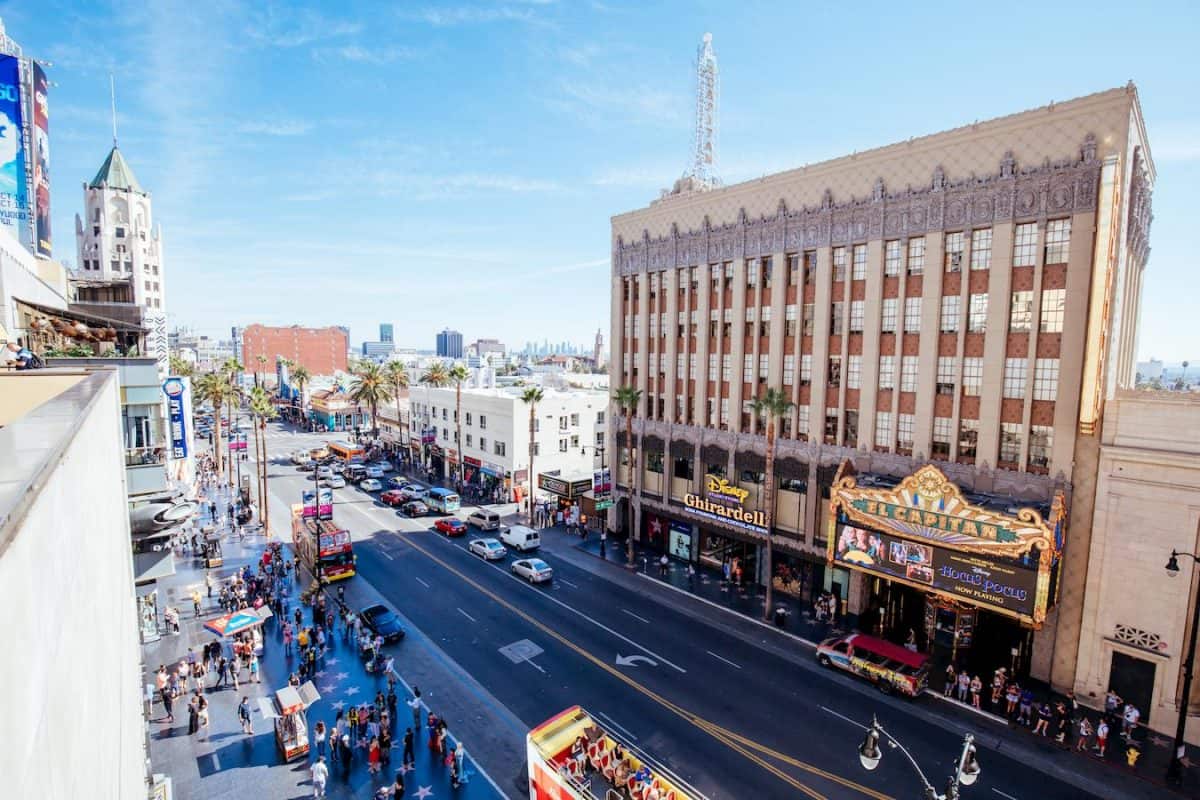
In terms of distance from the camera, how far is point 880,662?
92.3 ft

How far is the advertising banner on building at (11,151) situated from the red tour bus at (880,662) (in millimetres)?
44883

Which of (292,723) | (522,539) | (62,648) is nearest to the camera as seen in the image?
(62,648)

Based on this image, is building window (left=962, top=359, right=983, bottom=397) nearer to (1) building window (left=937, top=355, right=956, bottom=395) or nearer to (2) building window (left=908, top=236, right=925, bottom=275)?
(1) building window (left=937, top=355, right=956, bottom=395)

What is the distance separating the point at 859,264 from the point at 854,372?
20.9 ft

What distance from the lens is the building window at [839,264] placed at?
35.8m

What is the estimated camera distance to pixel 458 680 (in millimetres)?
27844

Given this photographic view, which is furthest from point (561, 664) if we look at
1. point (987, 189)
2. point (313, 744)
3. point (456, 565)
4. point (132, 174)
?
point (132, 174)

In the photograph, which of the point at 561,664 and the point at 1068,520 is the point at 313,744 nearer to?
the point at 561,664

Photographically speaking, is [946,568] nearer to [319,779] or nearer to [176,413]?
[319,779]

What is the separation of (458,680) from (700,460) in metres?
22.6

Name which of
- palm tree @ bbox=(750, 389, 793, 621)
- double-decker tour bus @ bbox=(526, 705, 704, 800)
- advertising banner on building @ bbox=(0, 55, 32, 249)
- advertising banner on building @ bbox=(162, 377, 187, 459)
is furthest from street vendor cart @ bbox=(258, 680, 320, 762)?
advertising banner on building @ bbox=(0, 55, 32, 249)

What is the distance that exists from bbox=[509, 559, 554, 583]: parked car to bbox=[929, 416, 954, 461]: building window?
24232 millimetres

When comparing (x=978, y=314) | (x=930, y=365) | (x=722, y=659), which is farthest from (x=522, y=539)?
(x=978, y=314)

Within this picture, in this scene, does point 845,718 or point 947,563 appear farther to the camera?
point 947,563
